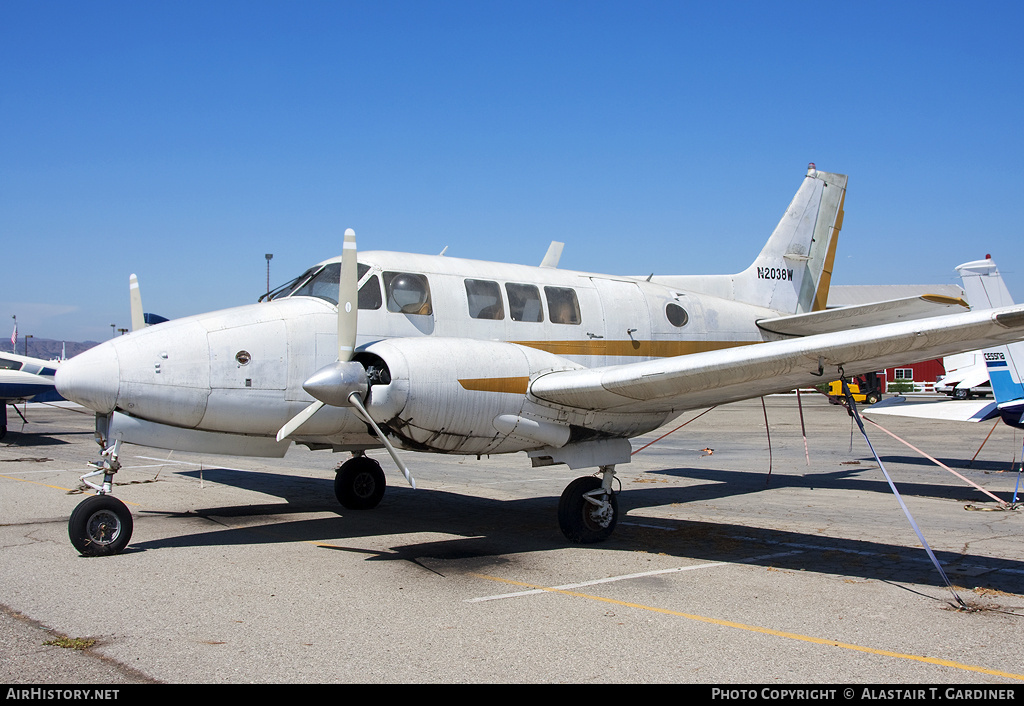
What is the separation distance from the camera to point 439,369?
7656mm

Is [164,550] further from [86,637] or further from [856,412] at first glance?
[856,412]

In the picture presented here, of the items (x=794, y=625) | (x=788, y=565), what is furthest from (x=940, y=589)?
(x=794, y=625)

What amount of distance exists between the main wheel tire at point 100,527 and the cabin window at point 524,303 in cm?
506

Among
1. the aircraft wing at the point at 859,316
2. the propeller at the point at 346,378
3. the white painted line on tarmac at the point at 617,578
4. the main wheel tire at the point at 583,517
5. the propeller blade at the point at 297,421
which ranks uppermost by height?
the aircraft wing at the point at 859,316

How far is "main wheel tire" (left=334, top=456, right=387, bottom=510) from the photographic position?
448 inches

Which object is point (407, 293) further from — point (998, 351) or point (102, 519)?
point (998, 351)

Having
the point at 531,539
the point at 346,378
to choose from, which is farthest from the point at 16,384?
the point at 531,539

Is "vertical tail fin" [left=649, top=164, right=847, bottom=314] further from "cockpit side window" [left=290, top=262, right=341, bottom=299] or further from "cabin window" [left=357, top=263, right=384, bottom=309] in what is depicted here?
"cockpit side window" [left=290, top=262, right=341, bottom=299]

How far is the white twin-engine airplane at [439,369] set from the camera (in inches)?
292

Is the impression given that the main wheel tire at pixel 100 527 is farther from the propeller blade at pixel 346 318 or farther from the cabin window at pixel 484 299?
the cabin window at pixel 484 299

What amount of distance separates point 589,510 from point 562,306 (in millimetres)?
2803

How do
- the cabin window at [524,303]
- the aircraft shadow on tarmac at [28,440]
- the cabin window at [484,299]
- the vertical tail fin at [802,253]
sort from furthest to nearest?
the aircraft shadow on tarmac at [28,440], the vertical tail fin at [802,253], the cabin window at [524,303], the cabin window at [484,299]

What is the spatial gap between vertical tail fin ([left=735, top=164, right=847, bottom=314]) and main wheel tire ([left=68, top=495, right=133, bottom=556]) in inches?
411

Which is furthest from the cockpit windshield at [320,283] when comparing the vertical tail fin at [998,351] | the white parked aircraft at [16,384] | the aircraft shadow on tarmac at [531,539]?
the white parked aircraft at [16,384]
